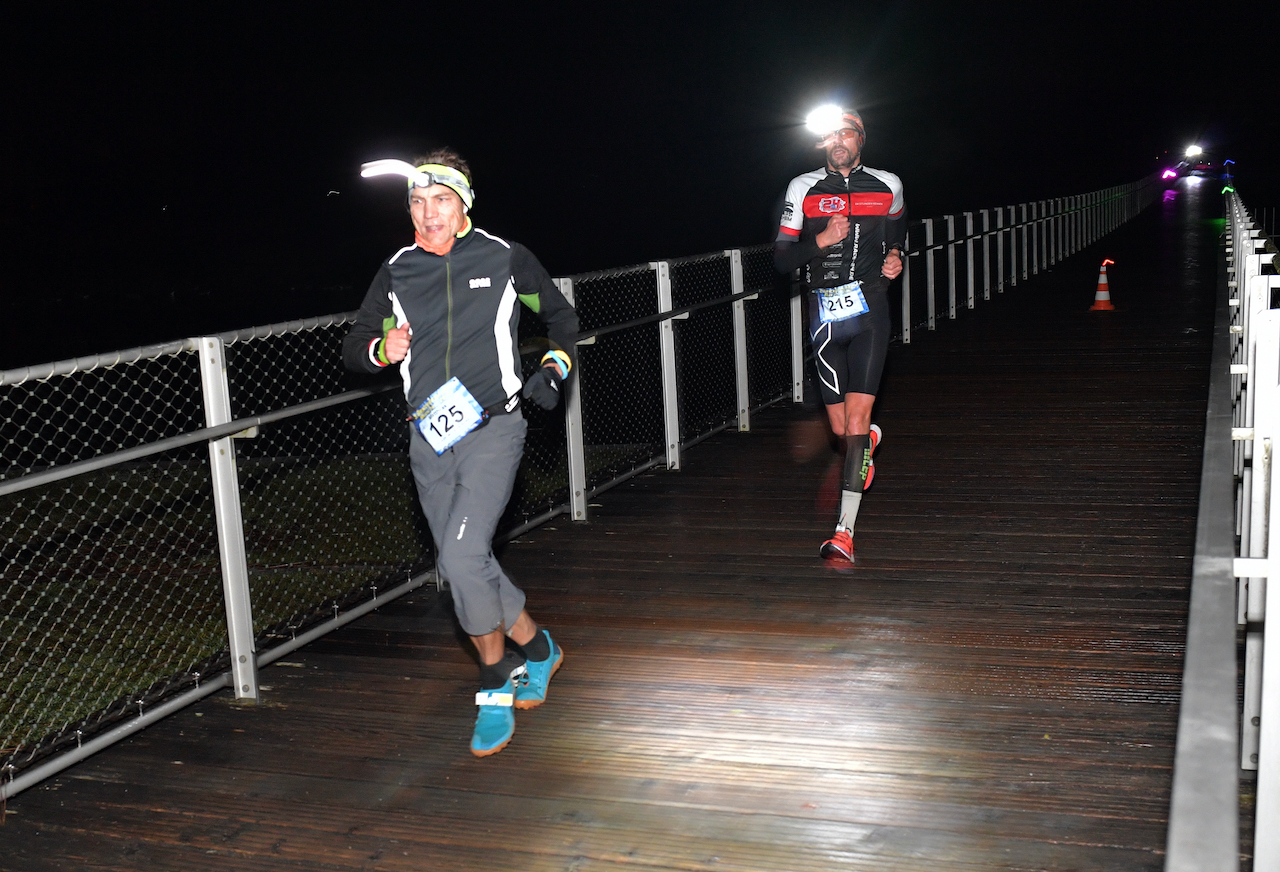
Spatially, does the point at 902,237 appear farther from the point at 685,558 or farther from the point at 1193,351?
the point at 1193,351

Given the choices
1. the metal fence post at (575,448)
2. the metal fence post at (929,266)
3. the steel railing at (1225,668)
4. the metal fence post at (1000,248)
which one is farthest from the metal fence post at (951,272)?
the steel railing at (1225,668)

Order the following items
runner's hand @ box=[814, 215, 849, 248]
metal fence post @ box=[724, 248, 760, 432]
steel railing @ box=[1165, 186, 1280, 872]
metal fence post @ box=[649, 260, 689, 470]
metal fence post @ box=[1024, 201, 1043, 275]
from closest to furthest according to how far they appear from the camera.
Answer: steel railing @ box=[1165, 186, 1280, 872], runner's hand @ box=[814, 215, 849, 248], metal fence post @ box=[649, 260, 689, 470], metal fence post @ box=[724, 248, 760, 432], metal fence post @ box=[1024, 201, 1043, 275]

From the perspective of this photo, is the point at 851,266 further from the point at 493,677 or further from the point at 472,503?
the point at 493,677

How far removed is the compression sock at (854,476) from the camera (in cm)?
630

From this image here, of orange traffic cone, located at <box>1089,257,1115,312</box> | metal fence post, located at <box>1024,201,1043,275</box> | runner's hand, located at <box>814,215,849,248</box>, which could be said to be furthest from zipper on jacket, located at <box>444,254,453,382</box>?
metal fence post, located at <box>1024,201,1043,275</box>

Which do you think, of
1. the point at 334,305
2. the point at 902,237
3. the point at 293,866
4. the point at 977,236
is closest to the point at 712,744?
the point at 293,866

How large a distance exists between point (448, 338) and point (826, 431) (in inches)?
234

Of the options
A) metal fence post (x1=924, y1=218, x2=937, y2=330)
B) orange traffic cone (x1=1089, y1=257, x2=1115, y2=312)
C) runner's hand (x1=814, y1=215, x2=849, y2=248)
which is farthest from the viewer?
orange traffic cone (x1=1089, y1=257, x2=1115, y2=312)

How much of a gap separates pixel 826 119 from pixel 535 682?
302cm

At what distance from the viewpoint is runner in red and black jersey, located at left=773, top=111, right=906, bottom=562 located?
6184mm

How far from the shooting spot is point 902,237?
6375mm

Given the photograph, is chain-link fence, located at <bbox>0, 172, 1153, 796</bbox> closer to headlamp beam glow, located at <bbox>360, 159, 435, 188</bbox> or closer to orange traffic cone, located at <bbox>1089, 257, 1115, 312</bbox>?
headlamp beam glow, located at <bbox>360, 159, 435, 188</bbox>

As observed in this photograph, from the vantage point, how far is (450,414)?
416cm

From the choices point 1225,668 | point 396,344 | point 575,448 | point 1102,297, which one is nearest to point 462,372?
point 396,344
